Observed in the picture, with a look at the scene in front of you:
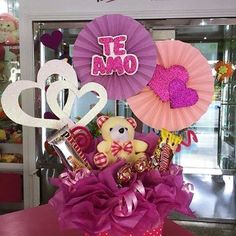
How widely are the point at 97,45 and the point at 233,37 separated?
7.41 feet

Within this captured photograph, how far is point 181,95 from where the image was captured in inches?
33.7

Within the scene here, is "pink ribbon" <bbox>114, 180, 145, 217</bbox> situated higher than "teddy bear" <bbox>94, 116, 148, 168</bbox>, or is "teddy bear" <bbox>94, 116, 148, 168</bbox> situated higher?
"teddy bear" <bbox>94, 116, 148, 168</bbox>

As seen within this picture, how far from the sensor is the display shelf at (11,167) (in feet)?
9.58

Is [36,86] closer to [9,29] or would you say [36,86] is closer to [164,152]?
[164,152]

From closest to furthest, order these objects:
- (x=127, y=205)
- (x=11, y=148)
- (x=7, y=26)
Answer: (x=127, y=205)
(x=7, y=26)
(x=11, y=148)

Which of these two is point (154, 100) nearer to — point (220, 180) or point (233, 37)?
point (233, 37)

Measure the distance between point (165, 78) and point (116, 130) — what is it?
19 cm

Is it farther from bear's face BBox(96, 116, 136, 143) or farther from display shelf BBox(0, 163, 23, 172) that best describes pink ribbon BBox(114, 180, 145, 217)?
display shelf BBox(0, 163, 23, 172)

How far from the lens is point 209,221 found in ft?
9.60

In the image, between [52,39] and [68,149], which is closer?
[68,149]

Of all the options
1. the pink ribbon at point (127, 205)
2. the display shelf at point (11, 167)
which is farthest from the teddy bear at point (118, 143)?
the display shelf at point (11, 167)

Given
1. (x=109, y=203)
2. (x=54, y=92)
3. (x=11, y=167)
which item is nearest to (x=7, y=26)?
(x=11, y=167)

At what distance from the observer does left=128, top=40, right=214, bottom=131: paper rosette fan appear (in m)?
0.89

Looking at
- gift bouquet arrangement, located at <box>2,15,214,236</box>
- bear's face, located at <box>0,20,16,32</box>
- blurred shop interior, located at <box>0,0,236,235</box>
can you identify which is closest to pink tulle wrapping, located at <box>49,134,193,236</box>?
gift bouquet arrangement, located at <box>2,15,214,236</box>
